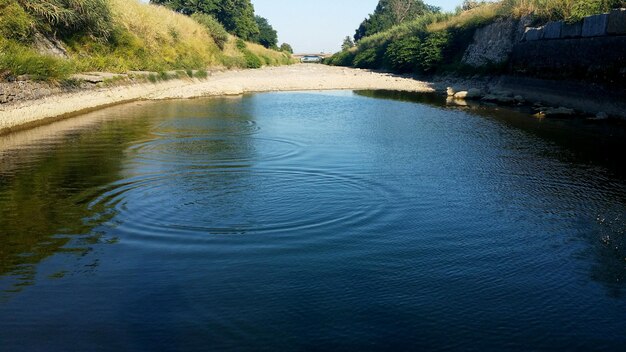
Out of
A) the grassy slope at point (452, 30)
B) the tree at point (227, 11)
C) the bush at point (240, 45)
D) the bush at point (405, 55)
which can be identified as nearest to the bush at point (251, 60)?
the bush at point (240, 45)

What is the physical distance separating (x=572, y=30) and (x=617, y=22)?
361 cm

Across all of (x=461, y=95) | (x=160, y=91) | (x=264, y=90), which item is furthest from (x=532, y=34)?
(x=160, y=91)

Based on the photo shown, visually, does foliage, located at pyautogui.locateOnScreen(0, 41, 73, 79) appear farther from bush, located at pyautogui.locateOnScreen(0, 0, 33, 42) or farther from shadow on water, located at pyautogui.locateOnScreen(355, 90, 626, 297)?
shadow on water, located at pyautogui.locateOnScreen(355, 90, 626, 297)

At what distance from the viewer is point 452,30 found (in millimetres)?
38156

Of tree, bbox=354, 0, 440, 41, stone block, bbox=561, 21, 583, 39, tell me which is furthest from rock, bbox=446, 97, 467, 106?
tree, bbox=354, 0, 440, 41

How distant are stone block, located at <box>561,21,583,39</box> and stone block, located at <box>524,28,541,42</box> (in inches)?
105

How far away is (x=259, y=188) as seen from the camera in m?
8.29

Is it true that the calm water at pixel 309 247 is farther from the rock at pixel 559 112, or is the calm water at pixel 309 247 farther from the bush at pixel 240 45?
the bush at pixel 240 45

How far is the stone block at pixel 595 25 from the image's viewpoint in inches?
685

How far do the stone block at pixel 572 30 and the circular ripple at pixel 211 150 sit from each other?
532 inches

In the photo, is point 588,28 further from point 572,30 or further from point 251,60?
point 251,60

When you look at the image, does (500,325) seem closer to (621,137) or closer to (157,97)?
(621,137)

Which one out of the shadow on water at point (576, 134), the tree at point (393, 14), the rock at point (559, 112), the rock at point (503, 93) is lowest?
the shadow on water at point (576, 134)

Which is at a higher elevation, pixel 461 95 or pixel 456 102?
pixel 461 95
